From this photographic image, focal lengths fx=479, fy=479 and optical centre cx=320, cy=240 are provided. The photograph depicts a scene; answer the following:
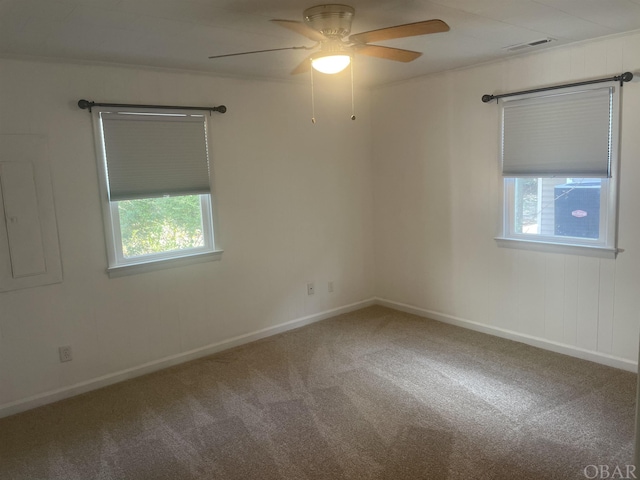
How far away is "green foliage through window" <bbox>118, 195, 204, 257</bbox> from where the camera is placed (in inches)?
146

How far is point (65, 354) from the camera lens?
3443 millimetres

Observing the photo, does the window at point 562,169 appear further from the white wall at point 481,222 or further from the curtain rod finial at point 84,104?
the curtain rod finial at point 84,104

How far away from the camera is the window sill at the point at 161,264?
362 cm

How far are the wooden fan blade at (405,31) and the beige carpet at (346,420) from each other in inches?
86.2

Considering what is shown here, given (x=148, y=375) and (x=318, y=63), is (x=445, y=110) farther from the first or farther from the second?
(x=148, y=375)

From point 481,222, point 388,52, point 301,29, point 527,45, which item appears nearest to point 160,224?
point 301,29

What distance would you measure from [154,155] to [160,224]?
21.8 inches

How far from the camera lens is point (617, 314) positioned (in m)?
3.48

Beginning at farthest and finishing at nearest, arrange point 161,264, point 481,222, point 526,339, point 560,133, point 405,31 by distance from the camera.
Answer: point 481,222 < point 526,339 < point 161,264 < point 560,133 < point 405,31

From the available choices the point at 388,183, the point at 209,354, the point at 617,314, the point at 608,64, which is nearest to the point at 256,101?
the point at 388,183

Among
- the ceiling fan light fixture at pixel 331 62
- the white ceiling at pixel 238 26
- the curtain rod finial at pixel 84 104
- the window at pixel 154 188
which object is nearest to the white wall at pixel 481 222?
the white ceiling at pixel 238 26

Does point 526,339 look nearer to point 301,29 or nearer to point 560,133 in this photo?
point 560,133

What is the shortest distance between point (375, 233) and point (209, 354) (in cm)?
219

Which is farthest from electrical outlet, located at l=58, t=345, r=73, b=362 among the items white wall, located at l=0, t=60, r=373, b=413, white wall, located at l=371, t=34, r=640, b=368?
white wall, located at l=371, t=34, r=640, b=368
